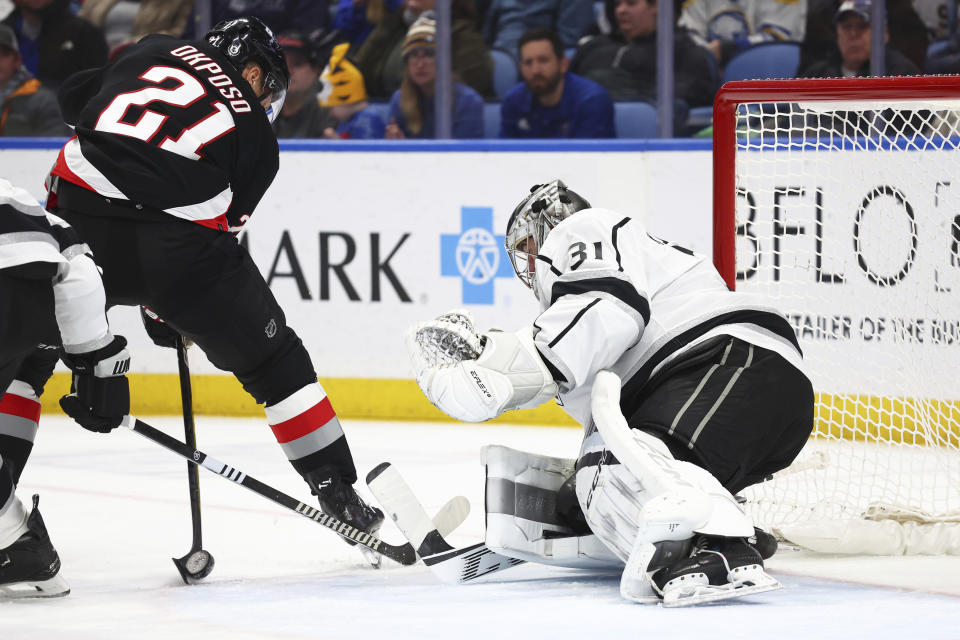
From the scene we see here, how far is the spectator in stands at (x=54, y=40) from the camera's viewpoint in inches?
220

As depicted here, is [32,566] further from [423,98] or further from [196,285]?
[423,98]

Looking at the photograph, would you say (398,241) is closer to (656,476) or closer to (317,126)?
(317,126)

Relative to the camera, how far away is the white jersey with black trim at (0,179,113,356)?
218 centimetres

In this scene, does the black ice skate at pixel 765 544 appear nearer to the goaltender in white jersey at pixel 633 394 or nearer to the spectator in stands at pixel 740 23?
the goaltender in white jersey at pixel 633 394

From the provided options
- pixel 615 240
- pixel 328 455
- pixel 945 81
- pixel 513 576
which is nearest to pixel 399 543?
pixel 328 455

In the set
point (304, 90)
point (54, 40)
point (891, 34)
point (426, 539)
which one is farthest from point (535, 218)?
point (54, 40)

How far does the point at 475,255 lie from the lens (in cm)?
468

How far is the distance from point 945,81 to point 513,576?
4.43ft

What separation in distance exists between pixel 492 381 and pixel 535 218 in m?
0.40

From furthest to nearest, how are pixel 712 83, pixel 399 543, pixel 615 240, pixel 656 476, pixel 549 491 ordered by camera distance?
pixel 712 83, pixel 399 543, pixel 549 491, pixel 615 240, pixel 656 476

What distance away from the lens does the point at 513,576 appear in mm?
2467

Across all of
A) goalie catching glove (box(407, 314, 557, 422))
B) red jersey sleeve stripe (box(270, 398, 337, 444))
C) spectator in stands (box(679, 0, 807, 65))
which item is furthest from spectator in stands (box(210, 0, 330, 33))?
goalie catching glove (box(407, 314, 557, 422))

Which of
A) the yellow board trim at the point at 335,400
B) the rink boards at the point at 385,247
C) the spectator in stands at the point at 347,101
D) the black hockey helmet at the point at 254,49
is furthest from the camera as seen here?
the spectator in stands at the point at 347,101

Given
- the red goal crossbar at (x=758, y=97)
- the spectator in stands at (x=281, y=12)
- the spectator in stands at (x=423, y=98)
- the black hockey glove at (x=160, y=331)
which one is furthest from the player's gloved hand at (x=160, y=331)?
the spectator in stands at (x=281, y=12)
